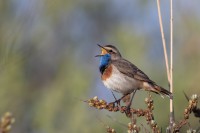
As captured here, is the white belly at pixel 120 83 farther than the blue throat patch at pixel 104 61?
No

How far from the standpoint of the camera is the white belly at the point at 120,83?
5793 mm

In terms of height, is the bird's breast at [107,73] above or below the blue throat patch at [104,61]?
below

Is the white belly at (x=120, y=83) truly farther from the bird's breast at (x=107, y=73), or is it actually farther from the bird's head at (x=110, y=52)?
the bird's head at (x=110, y=52)

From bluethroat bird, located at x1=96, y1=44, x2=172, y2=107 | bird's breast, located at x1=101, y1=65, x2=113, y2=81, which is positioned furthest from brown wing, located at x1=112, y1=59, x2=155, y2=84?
bird's breast, located at x1=101, y1=65, x2=113, y2=81

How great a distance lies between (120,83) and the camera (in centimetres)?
586

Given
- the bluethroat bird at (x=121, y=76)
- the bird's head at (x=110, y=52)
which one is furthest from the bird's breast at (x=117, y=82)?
the bird's head at (x=110, y=52)

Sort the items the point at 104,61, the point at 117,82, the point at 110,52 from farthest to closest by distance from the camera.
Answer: the point at 110,52 → the point at 104,61 → the point at 117,82

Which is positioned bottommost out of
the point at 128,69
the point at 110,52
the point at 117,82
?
the point at 117,82

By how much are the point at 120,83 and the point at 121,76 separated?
0.15 m

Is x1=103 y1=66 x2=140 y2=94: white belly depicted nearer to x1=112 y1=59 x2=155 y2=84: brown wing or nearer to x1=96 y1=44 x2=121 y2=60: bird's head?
x1=112 y1=59 x2=155 y2=84: brown wing

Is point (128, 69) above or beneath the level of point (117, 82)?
above

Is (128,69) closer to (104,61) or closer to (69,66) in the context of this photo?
(104,61)

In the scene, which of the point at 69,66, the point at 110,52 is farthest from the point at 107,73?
the point at 69,66

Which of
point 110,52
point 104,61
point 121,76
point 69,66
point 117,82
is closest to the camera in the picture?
point 117,82
